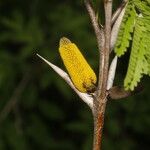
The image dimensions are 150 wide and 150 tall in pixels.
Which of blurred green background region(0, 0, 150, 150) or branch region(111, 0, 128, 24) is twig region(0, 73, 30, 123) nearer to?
blurred green background region(0, 0, 150, 150)

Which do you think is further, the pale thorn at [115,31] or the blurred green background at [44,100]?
the blurred green background at [44,100]

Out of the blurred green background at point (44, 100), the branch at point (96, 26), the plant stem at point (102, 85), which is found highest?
the branch at point (96, 26)

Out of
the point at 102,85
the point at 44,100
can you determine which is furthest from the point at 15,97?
the point at 102,85

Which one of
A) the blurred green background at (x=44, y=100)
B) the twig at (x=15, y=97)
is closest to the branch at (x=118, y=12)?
the blurred green background at (x=44, y=100)

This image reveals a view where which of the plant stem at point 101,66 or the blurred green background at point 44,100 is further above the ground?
the plant stem at point 101,66

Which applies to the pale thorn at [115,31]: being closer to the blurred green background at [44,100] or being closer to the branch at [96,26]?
the branch at [96,26]

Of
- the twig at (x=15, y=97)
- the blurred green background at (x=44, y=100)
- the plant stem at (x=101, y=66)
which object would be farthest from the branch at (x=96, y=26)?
the twig at (x=15, y=97)

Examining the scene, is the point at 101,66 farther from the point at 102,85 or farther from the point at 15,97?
the point at 15,97
